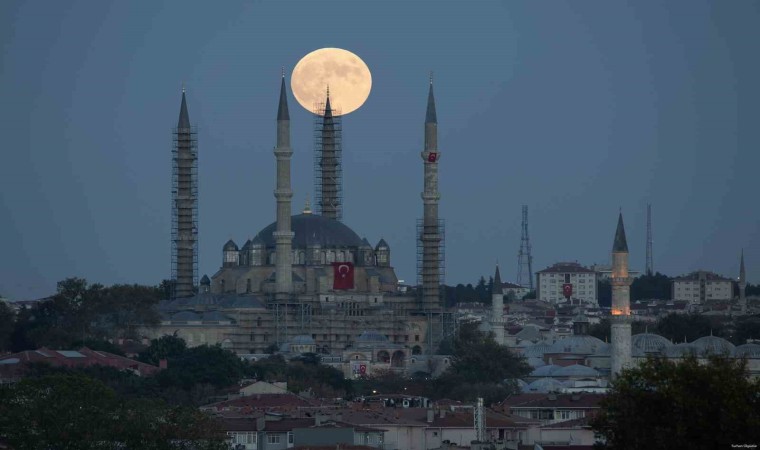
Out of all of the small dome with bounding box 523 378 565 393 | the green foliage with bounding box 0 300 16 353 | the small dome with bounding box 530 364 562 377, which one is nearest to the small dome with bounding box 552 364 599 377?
the small dome with bounding box 530 364 562 377

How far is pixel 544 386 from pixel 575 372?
28.0 ft

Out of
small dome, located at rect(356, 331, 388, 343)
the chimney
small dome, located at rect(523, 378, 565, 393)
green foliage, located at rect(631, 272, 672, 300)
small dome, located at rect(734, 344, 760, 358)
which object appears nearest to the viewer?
the chimney

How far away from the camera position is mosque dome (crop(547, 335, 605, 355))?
109 m

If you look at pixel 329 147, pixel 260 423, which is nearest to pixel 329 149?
pixel 329 147

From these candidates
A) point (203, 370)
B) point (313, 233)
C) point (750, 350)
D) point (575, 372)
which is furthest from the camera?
point (313, 233)

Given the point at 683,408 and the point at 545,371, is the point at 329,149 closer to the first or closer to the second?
the point at 545,371

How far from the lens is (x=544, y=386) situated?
8788 cm

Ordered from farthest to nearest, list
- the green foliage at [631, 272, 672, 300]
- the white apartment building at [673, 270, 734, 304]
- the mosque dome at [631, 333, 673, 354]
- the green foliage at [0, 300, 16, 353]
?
the white apartment building at [673, 270, 734, 304], the green foliage at [631, 272, 672, 300], the green foliage at [0, 300, 16, 353], the mosque dome at [631, 333, 673, 354]

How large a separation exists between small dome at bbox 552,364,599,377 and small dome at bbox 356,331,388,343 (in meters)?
16.4

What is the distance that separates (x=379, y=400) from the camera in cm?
8356

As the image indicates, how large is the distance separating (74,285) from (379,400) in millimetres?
32817

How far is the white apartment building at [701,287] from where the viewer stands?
187 metres

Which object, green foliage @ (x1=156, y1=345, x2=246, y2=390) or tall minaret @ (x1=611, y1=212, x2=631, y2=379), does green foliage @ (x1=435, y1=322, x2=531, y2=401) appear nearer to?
tall minaret @ (x1=611, y1=212, x2=631, y2=379)

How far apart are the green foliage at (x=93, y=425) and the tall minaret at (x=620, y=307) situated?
35.9 m
